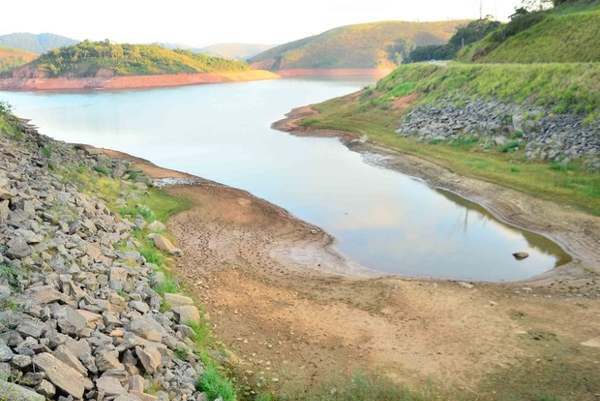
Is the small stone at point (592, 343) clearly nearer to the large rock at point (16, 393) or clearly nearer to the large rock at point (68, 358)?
the large rock at point (68, 358)

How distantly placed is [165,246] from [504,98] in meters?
27.9

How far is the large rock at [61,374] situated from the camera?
6902 millimetres

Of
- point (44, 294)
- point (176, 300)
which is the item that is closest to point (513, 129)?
point (176, 300)

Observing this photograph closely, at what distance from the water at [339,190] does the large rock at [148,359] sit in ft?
35.2

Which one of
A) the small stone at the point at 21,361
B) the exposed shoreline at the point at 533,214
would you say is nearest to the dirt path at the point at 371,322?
the exposed shoreline at the point at 533,214

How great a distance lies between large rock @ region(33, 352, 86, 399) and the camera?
6.90 meters

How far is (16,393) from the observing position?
245 inches

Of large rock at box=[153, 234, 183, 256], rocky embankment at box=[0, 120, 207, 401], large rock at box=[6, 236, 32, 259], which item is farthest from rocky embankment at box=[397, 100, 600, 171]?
large rock at box=[6, 236, 32, 259]

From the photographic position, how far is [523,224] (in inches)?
851

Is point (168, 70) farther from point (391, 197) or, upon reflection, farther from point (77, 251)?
point (77, 251)

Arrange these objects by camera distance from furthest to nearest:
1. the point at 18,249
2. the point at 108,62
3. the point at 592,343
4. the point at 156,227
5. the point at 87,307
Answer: the point at 108,62
the point at 156,227
the point at 592,343
the point at 18,249
the point at 87,307

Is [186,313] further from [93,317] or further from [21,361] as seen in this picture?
[21,361]

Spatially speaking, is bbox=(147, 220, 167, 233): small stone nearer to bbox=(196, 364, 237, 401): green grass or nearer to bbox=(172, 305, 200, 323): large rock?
bbox=(172, 305, 200, 323): large rock

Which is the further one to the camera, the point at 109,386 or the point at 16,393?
the point at 109,386
